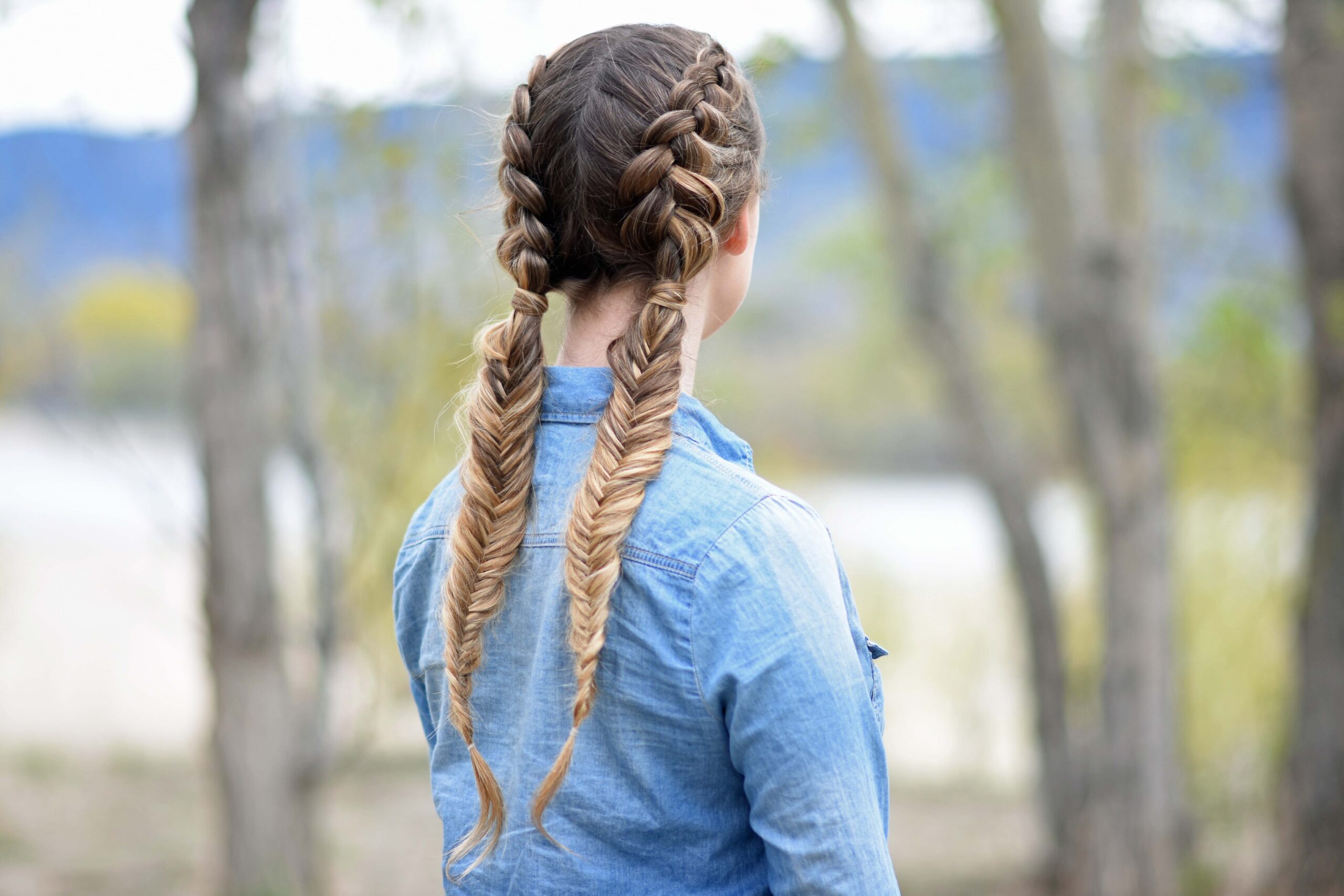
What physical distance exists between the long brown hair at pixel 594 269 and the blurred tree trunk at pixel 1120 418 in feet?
11.4

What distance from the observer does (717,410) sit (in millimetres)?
7586

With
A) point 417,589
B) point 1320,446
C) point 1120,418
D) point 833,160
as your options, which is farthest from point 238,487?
point 833,160

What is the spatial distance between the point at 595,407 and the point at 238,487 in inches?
84.5

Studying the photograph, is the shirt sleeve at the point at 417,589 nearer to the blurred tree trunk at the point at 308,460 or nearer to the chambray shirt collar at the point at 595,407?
the chambray shirt collar at the point at 595,407

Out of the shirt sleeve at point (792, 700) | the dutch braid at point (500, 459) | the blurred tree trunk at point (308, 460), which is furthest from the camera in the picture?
the blurred tree trunk at point (308, 460)

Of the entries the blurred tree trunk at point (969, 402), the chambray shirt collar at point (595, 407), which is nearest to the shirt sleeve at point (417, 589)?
the chambray shirt collar at point (595, 407)

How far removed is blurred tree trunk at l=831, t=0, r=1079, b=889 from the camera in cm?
484

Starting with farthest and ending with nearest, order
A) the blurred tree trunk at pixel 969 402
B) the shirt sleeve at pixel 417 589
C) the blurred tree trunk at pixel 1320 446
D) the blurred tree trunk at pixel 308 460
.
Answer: the blurred tree trunk at pixel 969 402 < the blurred tree trunk at pixel 1320 446 < the blurred tree trunk at pixel 308 460 < the shirt sleeve at pixel 417 589

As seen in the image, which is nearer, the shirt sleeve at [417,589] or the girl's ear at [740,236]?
the girl's ear at [740,236]

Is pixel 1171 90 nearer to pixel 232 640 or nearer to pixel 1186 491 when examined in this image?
pixel 1186 491

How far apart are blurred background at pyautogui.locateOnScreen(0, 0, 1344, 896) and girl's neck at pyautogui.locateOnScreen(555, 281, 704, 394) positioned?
0.53ft

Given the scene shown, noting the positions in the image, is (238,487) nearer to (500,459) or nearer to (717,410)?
(500,459)

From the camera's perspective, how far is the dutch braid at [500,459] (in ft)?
3.42

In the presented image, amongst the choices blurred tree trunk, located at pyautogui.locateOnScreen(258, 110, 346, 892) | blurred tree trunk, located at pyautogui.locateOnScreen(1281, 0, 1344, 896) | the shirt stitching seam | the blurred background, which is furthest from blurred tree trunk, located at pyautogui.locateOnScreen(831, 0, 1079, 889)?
the shirt stitching seam
